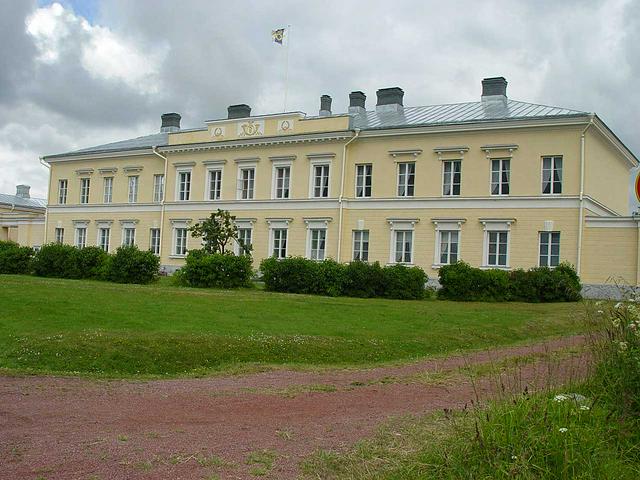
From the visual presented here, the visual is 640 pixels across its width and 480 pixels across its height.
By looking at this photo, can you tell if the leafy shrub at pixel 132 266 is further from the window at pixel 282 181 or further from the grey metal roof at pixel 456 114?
the grey metal roof at pixel 456 114

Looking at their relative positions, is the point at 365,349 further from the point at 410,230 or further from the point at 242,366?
the point at 410,230

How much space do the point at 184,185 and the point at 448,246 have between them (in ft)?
57.1

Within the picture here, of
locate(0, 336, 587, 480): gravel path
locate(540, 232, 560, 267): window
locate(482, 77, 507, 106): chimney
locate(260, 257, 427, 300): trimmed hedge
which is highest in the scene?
locate(482, 77, 507, 106): chimney

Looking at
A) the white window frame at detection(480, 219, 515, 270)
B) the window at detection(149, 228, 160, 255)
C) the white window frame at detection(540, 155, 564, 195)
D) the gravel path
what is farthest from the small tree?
the gravel path

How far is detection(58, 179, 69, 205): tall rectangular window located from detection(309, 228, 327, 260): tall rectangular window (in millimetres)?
20768

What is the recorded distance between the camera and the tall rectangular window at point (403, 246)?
112ft

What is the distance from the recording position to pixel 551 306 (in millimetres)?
23391

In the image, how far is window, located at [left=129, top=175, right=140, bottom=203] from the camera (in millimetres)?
44344

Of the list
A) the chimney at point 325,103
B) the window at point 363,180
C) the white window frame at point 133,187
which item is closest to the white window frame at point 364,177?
the window at point 363,180

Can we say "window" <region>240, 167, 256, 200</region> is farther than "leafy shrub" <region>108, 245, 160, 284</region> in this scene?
Yes

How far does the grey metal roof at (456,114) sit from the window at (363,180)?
205 centimetres

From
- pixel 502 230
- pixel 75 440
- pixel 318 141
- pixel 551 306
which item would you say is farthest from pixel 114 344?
pixel 318 141

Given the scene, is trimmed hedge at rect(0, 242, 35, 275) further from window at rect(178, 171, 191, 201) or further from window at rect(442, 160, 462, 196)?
window at rect(442, 160, 462, 196)

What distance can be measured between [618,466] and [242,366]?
7433 mm
